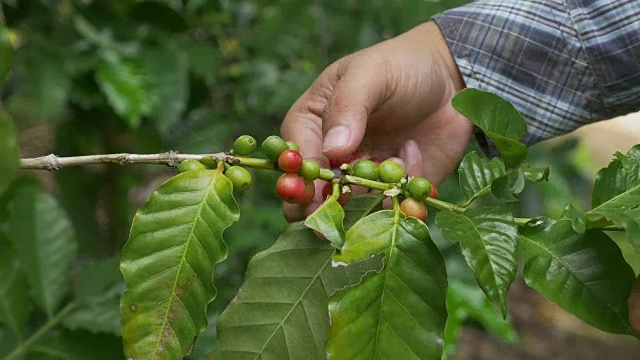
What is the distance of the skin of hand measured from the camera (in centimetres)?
91

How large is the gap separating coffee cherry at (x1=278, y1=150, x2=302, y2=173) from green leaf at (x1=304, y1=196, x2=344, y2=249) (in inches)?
2.6

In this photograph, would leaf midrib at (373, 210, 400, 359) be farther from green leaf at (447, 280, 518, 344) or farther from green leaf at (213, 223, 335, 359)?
green leaf at (447, 280, 518, 344)

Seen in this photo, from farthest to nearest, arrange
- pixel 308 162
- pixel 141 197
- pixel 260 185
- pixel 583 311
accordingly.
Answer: pixel 141 197
pixel 260 185
pixel 308 162
pixel 583 311

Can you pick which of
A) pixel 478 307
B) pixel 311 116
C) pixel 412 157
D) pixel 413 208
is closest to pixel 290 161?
pixel 413 208

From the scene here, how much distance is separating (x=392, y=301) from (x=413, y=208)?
0.11 metres

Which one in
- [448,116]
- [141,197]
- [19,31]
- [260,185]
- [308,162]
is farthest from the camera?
[141,197]

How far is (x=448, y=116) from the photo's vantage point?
118 cm

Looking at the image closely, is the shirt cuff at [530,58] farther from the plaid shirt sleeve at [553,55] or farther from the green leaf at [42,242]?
the green leaf at [42,242]

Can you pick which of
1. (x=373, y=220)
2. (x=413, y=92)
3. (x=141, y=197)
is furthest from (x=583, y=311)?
(x=141, y=197)

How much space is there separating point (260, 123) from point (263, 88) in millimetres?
88

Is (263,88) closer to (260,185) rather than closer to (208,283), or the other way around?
(260,185)

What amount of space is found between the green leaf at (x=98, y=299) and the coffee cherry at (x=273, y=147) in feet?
1.39

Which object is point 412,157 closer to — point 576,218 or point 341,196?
point 341,196

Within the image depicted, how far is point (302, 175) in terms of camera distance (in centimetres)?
72
